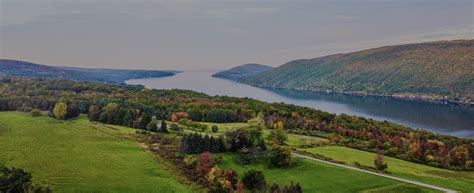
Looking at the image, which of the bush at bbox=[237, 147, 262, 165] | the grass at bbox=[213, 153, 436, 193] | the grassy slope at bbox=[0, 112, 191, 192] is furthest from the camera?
the bush at bbox=[237, 147, 262, 165]

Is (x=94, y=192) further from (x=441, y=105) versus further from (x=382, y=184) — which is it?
(x=441, y=105)

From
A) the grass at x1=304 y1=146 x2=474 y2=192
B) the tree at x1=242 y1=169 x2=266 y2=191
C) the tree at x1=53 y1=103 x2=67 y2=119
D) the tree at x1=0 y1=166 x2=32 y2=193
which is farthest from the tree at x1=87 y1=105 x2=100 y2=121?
the tree at x1=242 y1=169 x2=266 y2=191

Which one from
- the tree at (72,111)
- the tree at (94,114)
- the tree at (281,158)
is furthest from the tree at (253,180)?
the tree at (72,111)

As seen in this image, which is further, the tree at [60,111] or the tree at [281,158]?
the tree at [60,111]

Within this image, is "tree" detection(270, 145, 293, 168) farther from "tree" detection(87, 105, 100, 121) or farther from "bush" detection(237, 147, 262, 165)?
"tree" detection(87, 105, 100, 121)

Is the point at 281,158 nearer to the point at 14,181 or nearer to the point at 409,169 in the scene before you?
the point at 409,169

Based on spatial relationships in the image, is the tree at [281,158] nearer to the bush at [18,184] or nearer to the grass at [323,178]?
the grass at [323,178]
